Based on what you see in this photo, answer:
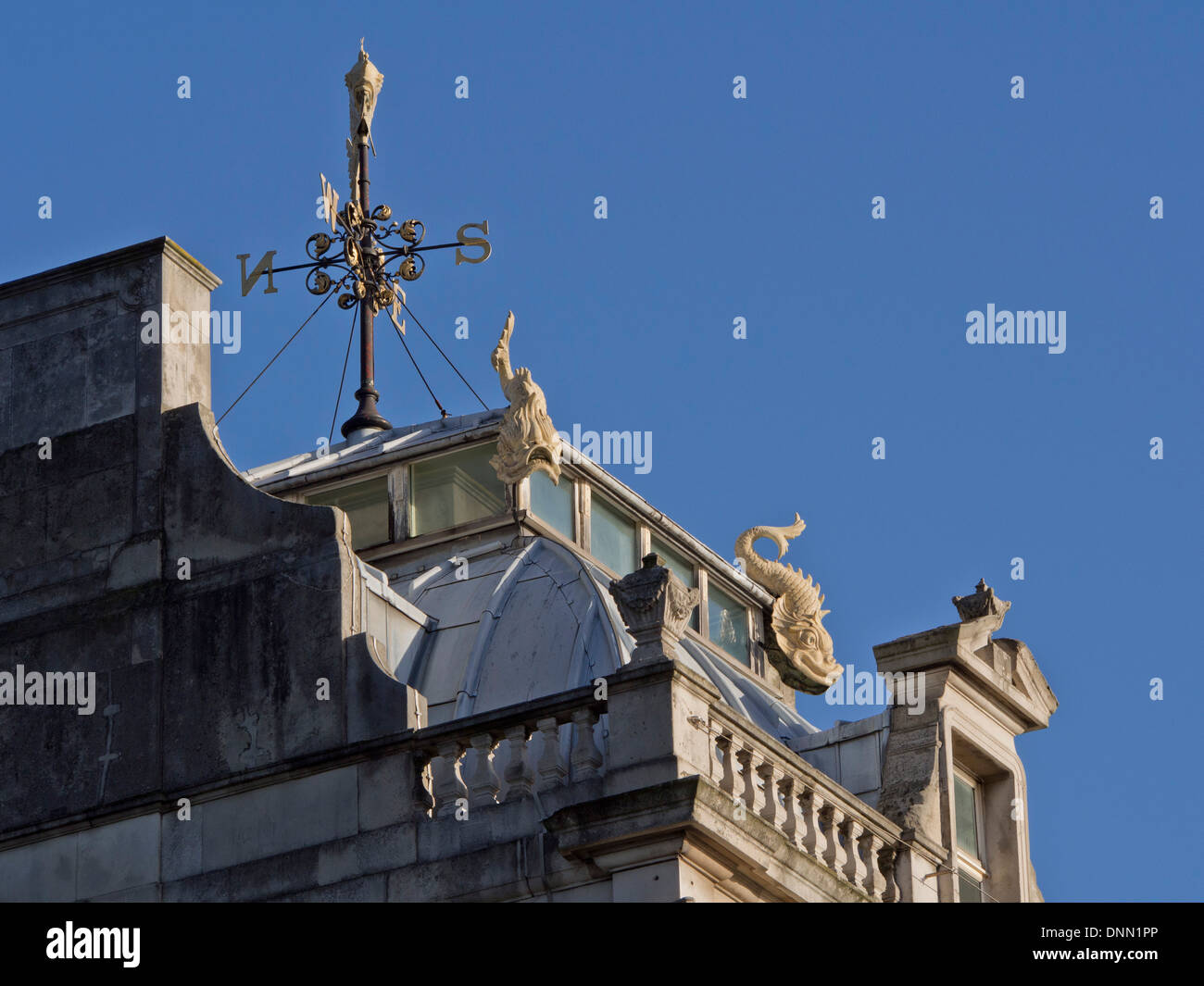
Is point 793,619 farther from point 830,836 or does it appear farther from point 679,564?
point 830,836

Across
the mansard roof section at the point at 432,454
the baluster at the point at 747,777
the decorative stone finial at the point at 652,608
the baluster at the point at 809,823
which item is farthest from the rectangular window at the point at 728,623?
the decorative stone finial at the point at 652,608

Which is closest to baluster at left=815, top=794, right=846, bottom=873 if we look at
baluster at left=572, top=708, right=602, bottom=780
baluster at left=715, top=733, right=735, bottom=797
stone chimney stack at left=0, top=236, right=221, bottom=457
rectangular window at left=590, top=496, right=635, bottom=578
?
baluster at left=715, top=733, right=735, bottom=797

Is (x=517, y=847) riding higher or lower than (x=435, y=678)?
lower

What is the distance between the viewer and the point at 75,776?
31.4 meters

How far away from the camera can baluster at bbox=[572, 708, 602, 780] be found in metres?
29.4

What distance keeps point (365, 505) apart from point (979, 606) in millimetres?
8498

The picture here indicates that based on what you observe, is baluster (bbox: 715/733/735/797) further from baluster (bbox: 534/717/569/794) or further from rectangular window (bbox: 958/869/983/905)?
rectangular window (bbox: 958/869/983/905)

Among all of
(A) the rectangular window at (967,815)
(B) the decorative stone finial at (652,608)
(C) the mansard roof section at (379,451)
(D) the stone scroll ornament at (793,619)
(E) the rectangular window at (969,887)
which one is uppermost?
(C) the mansard roof section at (379,451)

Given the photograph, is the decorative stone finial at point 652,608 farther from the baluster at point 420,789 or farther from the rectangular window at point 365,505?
the rectangular window at point 365,505

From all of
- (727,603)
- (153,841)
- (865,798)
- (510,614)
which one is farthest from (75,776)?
(727,603)

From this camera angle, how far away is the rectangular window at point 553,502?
129ft

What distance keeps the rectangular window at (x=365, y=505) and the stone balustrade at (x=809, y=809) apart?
32.4ft
